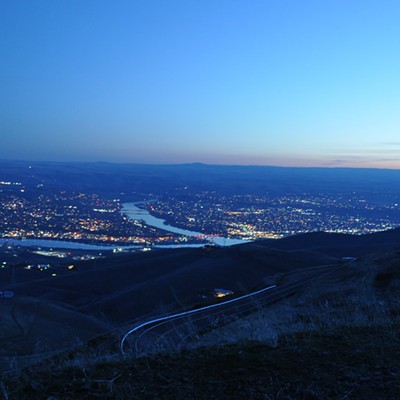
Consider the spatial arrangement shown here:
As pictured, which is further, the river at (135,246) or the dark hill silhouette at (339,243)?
the river at (135,246)

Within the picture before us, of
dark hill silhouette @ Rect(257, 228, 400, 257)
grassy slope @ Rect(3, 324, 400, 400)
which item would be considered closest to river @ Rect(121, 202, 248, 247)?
dark hill silhouette @ Rect(257, 228, 400, 257)

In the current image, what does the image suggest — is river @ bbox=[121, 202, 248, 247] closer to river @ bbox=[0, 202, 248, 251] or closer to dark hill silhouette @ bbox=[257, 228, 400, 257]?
river @ bbox=[0, 202, 248, 251]

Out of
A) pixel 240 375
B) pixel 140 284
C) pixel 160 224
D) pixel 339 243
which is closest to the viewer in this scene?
pixel 240 375

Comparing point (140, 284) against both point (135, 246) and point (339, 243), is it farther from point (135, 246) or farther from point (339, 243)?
point (135, 246)

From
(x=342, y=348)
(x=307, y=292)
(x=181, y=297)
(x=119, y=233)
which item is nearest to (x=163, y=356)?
(x=342, y=348)

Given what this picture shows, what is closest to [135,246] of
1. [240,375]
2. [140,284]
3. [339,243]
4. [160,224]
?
[160,224]

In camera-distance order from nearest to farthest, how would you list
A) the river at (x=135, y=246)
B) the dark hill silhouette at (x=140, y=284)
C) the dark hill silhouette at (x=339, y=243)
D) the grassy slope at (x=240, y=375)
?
the grassy slope at (x=240, y=375), the dark hill silhouette at (x=140, y=284), the dark hill silhouette at (x=339, y=243), the river at (x=135, y=246)

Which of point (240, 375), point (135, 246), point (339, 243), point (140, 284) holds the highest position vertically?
point (240, 375)

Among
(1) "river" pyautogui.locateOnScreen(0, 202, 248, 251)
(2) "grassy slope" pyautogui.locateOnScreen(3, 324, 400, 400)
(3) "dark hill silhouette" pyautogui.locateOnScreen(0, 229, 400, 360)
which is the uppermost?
(2) "grassy slope" pyautogui.locateOnScreen(3, 324, 400, 400)

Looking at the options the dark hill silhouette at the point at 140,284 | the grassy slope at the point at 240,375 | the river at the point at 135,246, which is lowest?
the river at the point at 135,246

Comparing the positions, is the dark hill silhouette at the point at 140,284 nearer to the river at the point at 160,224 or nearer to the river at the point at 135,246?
the river at the point at 135,246

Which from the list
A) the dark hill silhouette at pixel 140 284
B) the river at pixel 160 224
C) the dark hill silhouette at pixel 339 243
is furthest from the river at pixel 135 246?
the dark hill silhouette at pixel 140 284
